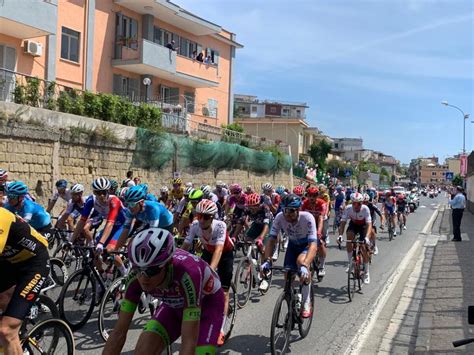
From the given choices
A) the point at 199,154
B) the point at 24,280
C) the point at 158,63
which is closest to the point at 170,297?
the point at 24,280

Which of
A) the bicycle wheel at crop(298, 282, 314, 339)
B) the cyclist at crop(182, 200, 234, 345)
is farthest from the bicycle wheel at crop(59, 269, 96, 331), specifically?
the bicycle wheel at crop(298, 282, 314, 339)

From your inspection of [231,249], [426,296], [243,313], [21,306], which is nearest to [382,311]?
[426,296]

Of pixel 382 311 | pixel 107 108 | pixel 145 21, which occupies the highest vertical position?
pixel 145 21

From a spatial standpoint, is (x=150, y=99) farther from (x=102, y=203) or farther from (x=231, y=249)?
(x=231, y=249)

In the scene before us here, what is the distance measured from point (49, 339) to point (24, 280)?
84 cm

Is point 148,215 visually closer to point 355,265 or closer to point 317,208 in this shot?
point 355,265

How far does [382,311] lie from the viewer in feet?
28.1

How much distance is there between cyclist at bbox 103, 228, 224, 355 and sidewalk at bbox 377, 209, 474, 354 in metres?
3.62

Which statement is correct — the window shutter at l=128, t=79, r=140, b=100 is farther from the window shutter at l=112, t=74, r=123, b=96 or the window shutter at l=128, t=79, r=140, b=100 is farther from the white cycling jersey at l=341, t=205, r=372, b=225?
the white cycling jersey at l=341, t=205, r=372, b=225

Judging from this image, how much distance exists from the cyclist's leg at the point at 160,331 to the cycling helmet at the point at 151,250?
67 centimetres

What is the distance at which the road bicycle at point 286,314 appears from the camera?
5816mm

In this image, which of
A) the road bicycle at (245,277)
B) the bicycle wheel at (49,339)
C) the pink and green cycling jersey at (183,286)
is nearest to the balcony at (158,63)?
the road bicycle at (245,277)

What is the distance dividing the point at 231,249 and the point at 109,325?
186 cm

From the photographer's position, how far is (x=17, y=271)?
4.39 metres
